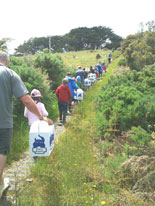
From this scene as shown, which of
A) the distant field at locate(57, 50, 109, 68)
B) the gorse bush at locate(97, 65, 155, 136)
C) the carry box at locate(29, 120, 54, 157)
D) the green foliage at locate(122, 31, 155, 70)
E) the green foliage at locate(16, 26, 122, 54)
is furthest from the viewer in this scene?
the green foliage at locate(16, 26, 122, 54)

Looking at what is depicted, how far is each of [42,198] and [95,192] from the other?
764mm

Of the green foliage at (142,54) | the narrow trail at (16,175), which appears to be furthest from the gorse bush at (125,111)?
the green foliage at (142,54)

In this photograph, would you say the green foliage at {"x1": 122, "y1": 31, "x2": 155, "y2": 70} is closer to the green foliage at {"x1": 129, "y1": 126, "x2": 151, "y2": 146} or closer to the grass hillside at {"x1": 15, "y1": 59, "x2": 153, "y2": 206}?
the grass hillside at {"x1": 15, "y1": 59, "x2": 153, "y2": 206}

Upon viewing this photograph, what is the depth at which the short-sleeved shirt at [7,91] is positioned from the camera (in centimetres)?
328

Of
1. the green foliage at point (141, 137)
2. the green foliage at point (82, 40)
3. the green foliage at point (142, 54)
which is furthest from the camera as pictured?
the green foliage at point (82, 40)

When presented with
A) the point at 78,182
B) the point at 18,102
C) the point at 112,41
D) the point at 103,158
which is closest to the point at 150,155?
the point at 103,158

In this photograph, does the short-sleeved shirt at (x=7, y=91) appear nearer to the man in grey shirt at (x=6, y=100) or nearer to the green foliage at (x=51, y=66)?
the man in grey shirt at (x=6, y=100)

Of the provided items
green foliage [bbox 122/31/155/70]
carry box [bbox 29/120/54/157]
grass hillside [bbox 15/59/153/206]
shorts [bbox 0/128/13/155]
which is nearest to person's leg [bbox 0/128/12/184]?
shorts [bbox 0/128/13/155]

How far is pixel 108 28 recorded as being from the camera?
86250 millimetres

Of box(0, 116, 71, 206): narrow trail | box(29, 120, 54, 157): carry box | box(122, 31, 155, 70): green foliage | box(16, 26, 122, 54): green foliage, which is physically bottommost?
box(0, 116, 71, 206): narrow trail

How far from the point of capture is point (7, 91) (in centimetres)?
332

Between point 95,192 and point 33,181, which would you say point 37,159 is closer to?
point 33,181

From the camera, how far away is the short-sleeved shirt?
10.8 ft

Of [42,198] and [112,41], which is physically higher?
[112,41]
